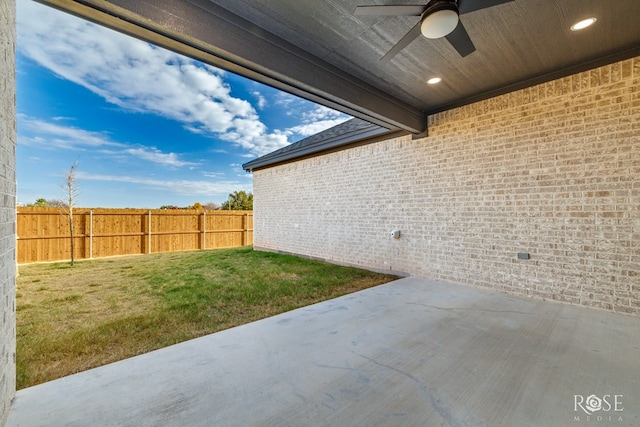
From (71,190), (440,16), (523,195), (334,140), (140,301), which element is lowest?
(140,301)

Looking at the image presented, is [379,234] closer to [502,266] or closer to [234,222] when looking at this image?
[502,266]

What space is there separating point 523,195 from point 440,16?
3322 mm

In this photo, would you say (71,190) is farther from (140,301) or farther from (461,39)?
(461,39)

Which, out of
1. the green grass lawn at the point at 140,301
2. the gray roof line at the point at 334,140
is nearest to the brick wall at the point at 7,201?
the green grass lawn at the point at 140,301

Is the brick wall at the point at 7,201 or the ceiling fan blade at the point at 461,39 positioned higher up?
the ceiling fan blade at the point at 461,39

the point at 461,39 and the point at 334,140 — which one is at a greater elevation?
the point at 334,140

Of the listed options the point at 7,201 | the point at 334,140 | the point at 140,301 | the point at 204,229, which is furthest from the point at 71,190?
the point at 7,201

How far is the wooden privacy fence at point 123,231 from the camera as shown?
7.72 meters

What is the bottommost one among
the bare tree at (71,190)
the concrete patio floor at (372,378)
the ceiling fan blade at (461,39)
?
the concrete patio floor at (372,378)

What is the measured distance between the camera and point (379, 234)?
20.5ft

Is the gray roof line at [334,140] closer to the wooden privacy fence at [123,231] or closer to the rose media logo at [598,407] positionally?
the wooden privacy fence at [123,231]

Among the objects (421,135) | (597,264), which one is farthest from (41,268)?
(597,264)

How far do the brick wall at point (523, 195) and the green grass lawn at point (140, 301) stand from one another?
4.77 feet

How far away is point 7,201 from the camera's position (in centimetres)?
161
